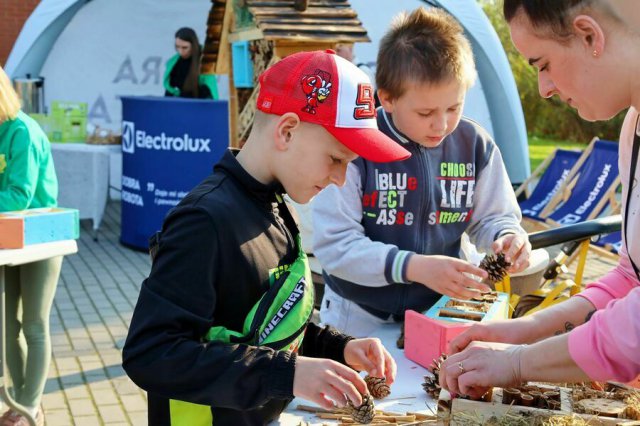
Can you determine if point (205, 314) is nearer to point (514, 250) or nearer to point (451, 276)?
point (451, 276)

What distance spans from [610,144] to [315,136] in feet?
26.4

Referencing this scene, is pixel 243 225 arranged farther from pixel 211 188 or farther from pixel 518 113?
pixel 518 113

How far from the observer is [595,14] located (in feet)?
5.91

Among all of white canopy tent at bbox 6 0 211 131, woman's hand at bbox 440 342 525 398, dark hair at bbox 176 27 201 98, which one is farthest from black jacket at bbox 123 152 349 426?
white canopy tent at bbox 6 0 211 131

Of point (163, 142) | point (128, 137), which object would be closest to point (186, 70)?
point (128, 137)

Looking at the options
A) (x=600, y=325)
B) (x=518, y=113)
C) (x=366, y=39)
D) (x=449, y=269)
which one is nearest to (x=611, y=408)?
(x=600, y=325)

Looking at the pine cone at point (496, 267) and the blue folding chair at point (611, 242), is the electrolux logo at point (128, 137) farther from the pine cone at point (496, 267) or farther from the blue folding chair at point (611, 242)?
the pine cone at point (496, 267)

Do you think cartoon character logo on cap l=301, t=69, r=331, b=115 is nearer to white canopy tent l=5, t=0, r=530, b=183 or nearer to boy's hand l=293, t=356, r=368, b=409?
boy's hand l=293, t=356, r=368, b=409

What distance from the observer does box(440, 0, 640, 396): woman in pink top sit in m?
1.83

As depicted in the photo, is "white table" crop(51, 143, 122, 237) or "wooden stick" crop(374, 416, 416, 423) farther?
"white table" crop(51, 143, 122, 237)

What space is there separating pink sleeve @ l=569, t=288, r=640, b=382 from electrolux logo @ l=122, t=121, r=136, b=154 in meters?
8.42

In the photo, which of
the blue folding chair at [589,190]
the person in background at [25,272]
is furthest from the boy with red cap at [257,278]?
the blue folding chair at [589,190]

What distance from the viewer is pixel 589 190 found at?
923 centimetres

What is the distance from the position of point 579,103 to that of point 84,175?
9.49 m
